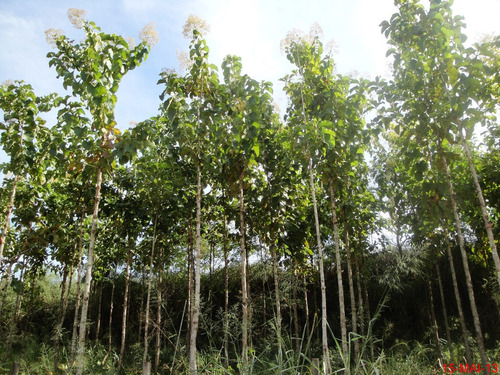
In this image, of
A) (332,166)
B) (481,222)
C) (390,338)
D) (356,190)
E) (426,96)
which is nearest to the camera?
(426,96)

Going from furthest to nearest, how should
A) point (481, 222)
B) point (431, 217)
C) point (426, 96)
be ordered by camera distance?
point (481, 222) < point (431, 217) < point (426, 96)

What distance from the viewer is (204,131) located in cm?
575

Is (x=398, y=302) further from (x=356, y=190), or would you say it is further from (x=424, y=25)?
(x=424, y=25)

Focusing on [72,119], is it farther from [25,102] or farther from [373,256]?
[373,256]

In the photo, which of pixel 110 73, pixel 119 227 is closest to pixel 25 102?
pixel 110 73

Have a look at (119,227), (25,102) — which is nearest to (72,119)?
(25,102)

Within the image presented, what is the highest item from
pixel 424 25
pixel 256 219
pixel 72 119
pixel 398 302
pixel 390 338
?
pixel 424 25

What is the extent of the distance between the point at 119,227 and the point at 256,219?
3374 millimetres

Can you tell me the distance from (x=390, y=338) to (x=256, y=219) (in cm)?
709

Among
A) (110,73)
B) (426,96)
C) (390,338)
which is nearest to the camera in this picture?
(110,73)

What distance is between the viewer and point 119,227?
8.80 meters

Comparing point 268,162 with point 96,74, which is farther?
point 268,162

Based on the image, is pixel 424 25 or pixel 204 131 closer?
pixel 424 25

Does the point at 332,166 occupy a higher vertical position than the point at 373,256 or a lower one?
higher
